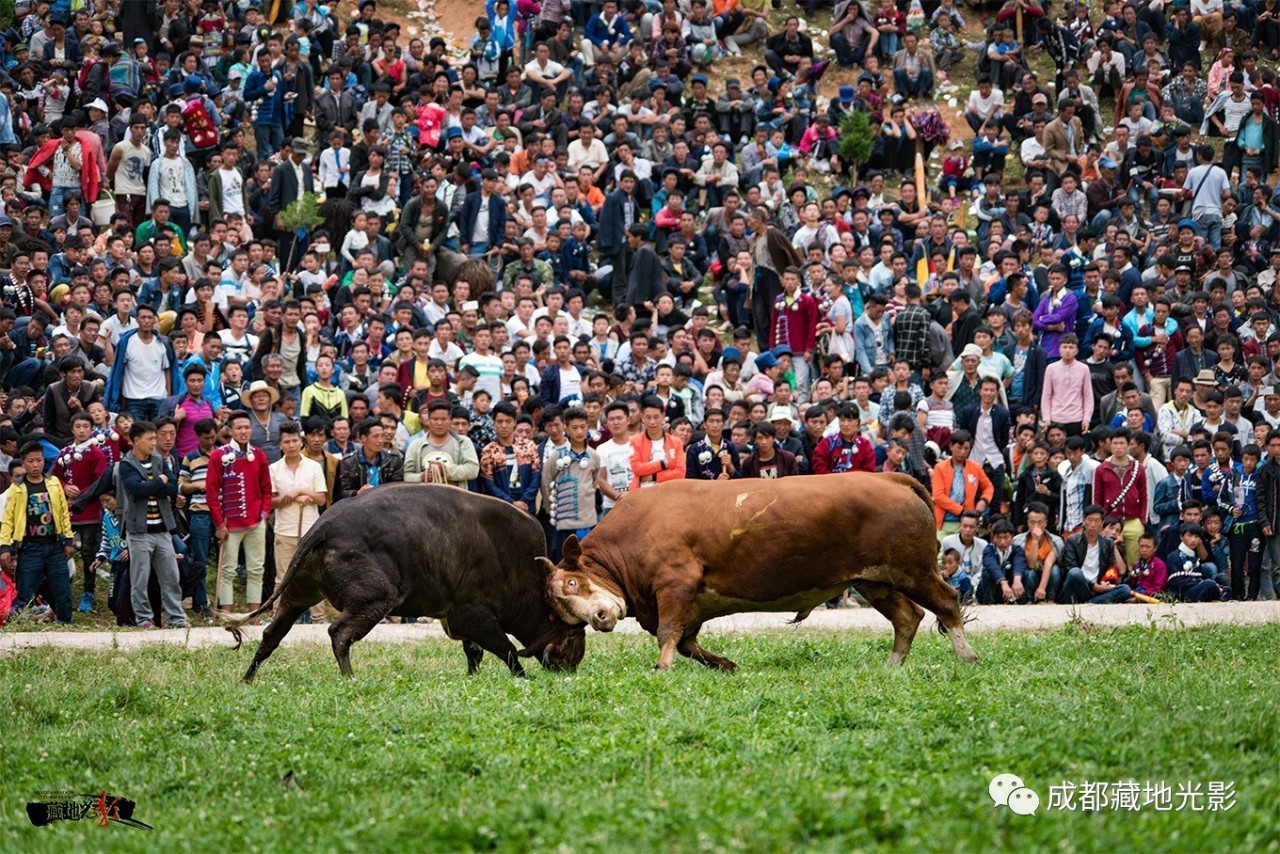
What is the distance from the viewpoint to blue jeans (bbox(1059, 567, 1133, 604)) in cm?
1781

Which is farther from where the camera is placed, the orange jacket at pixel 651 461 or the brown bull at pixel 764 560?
the orange jacket at pixel 651 461

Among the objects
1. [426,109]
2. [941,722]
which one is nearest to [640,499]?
[941,722]

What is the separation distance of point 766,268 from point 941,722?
1529cm

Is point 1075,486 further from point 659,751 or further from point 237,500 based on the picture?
point 659,751

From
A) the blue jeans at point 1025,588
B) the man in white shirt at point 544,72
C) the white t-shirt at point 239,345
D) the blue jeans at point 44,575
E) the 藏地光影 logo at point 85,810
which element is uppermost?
the man in white shirt at point 544,72

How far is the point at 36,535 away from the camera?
16531 mm

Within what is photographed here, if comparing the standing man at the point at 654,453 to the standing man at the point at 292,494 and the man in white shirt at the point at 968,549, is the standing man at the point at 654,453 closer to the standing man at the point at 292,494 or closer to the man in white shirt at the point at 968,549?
the man in white shirt at the point at 968,549

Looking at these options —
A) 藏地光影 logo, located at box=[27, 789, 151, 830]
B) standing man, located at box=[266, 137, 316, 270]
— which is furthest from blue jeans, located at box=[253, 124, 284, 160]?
藏地光影 logo, located at box=[27, 789, 151, 830]

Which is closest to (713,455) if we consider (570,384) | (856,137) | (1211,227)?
(570,384)

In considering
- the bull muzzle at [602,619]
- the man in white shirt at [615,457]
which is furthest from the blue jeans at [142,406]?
the bull muzzle at [602,619]

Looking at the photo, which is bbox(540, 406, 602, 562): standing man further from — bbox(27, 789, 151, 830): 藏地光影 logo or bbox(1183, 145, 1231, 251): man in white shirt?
bbox(1183, 145, 1231, 251): man in white shirt

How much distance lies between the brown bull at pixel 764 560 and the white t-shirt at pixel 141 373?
8.11m

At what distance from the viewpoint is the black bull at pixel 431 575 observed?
12109 mm

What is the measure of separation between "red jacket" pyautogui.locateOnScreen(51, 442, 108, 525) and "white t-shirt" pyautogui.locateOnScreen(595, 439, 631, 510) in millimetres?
5454
